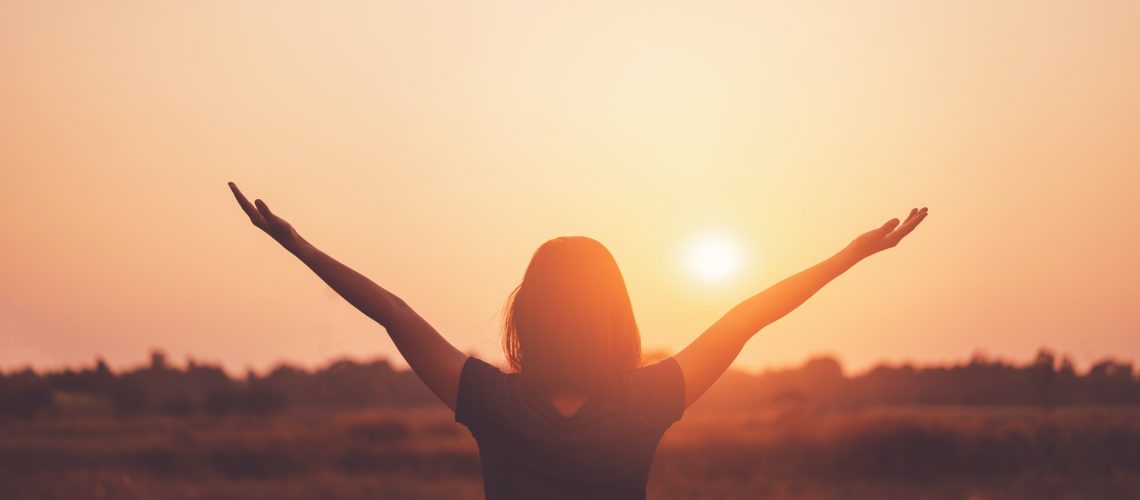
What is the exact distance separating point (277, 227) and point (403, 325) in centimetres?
42

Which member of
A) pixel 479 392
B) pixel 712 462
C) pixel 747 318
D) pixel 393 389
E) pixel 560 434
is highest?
pixel 393 389

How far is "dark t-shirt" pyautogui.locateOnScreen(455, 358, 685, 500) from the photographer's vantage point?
263cm

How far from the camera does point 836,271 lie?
9.70 ft

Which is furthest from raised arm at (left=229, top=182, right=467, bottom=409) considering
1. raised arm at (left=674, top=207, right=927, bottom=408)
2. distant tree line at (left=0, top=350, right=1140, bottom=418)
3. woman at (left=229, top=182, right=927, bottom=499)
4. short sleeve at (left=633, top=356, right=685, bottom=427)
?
distant tree line at (left=0, top=350, right=1140, bottom=418)

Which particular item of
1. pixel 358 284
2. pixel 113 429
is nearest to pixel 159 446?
pixel 113 429

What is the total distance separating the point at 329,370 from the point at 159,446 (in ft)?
178

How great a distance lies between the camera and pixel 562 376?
2646 mm

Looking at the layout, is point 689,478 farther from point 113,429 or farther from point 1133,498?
point 113,429

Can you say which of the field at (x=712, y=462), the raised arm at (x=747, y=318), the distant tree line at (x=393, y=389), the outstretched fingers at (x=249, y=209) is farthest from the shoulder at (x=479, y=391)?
the distant tree line at (x=393, y=389)

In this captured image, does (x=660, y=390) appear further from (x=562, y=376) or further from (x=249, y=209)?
(x=249, y=209)

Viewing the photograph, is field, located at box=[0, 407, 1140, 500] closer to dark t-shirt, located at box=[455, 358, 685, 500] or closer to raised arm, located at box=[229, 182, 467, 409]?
dark t-shirt, located at box=[455, 358, 685, 500]

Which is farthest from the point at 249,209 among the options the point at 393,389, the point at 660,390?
the point at 393,389

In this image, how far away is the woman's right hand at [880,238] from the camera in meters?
3.02

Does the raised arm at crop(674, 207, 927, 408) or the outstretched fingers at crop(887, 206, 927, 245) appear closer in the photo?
the raised arm at crop(674, 207, 927, 408)
